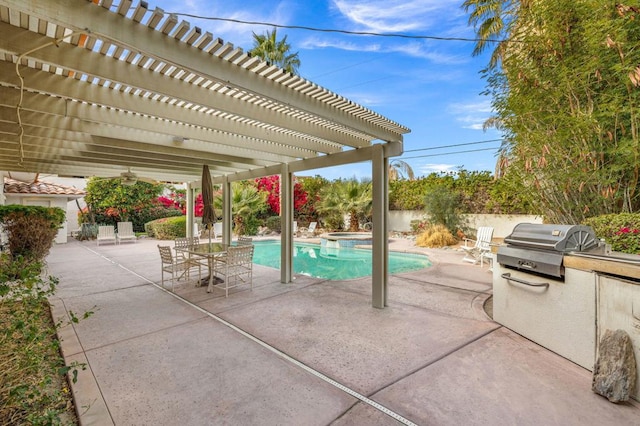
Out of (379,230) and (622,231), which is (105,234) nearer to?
(379,230)

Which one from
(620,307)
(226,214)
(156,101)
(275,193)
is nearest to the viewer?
(620,307)

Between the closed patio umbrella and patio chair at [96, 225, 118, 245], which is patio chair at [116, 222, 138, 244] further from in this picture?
the closed patio umbrella

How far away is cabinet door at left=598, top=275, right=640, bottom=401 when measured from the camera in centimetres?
259

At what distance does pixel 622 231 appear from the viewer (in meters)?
4.08

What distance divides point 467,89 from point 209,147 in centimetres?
1970

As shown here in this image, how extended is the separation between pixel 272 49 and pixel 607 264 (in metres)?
19.7

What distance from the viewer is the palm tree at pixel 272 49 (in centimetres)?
1823

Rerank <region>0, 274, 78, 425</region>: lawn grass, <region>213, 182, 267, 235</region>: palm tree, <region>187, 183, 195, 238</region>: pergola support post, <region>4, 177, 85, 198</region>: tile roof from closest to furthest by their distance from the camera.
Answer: <region>0, 274, 78, 425</region>: lawn grass → <region>187, 183, 195, 238</region>: pergola support post → <region>4, 177, 85, 198</region>: tile roof → <region>213, 182, 267, 235</region>: palm tree

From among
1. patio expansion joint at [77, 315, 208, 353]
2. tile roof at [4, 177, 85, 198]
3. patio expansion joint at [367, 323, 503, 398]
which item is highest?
tile roof at [4, 177, 85, 198]

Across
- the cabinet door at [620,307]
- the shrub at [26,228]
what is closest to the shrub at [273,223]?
the shrub at [26,228]

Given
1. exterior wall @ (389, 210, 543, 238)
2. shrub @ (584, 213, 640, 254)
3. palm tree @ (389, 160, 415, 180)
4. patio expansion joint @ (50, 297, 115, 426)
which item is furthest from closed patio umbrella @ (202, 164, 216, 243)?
palm tree @ (389, 160, 415, 180)

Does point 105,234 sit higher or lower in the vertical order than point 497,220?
lower

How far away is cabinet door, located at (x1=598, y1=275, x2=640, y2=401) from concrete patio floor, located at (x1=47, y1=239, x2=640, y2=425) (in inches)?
21.9

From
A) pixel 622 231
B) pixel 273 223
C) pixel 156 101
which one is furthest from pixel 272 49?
pixel 622 231
